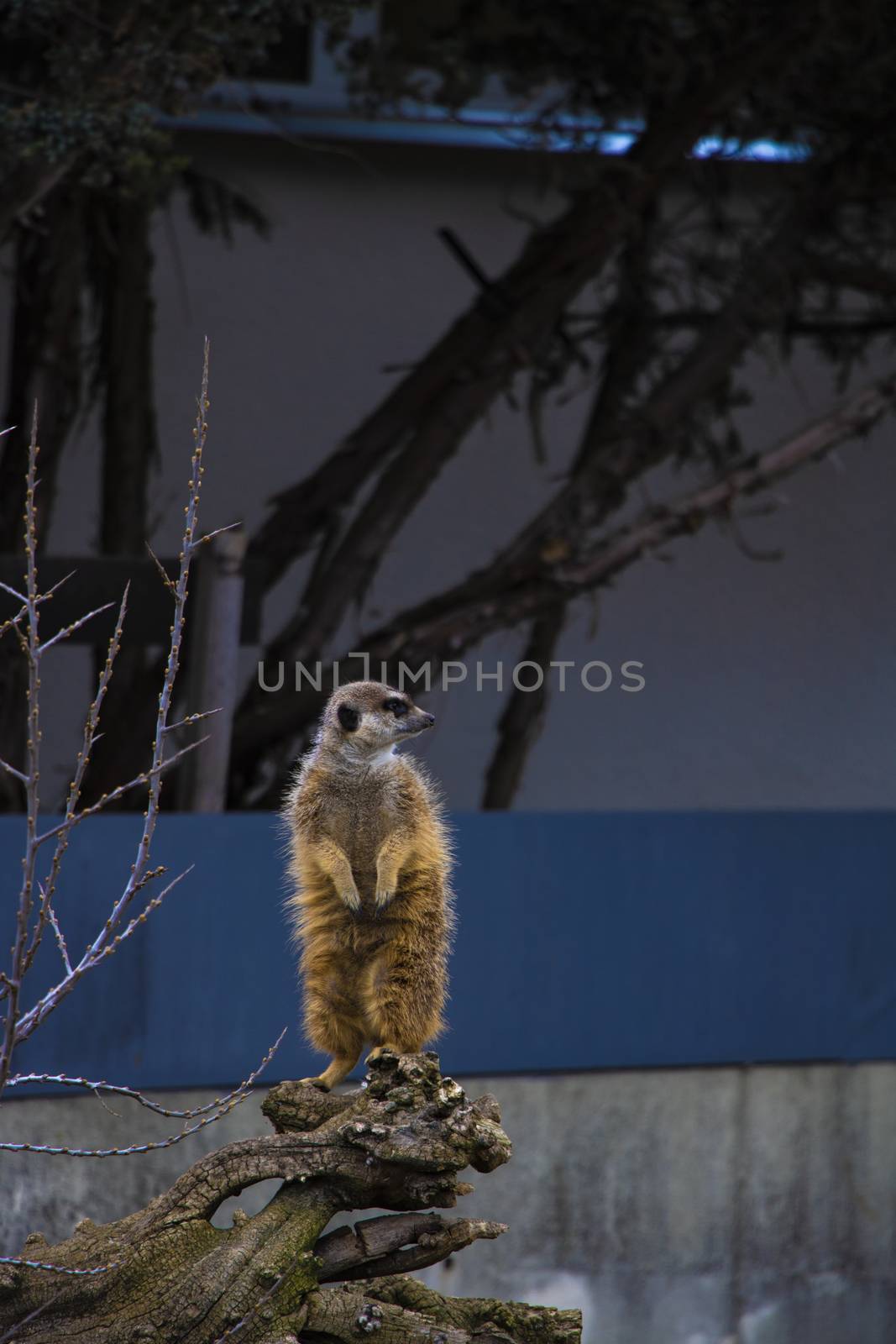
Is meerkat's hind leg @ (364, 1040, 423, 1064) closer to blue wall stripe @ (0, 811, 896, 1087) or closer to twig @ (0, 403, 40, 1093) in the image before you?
twig @ (0, 403, 40, 1093)

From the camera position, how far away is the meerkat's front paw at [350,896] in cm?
203

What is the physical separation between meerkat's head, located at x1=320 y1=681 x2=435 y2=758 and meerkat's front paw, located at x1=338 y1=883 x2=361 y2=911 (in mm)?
183

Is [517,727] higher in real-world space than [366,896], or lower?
higher

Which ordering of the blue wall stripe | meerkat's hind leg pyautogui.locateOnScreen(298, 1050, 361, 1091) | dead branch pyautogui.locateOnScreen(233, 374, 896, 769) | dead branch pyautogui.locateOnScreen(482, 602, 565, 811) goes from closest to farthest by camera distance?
1. meerkat's hind leg pyautogui.locateOnScreen(298, 1050, 361, 1091)
2. the blue wall stripe
3. dead branch pyautogui.locateOnScreen(233, 374, 896, 769)
4. dead branch pyautogui.locateOnScreen(482, 602, 565, 811)

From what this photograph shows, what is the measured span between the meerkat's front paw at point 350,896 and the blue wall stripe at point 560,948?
7.57 feet

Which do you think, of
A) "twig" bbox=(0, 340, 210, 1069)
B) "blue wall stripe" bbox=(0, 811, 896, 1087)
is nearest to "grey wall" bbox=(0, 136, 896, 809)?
"blue wall stripe" bbox=(0, 811, 896, 1087)

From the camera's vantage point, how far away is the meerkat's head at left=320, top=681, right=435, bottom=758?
6.55ft

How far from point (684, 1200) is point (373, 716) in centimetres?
353

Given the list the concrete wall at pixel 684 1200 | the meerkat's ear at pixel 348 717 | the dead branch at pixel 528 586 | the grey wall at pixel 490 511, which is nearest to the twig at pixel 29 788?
the meerkat's ear at pixel 348 717

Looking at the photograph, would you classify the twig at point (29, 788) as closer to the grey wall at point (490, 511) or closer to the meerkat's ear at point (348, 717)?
the meerkat's ear at point (348, 717)

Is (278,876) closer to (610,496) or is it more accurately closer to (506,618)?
(506,618)

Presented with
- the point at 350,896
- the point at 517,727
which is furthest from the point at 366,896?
the point at 517,727

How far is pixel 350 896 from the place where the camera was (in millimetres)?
2035

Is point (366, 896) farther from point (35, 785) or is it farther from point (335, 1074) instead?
point (35, 785)
